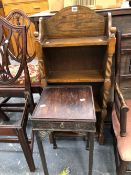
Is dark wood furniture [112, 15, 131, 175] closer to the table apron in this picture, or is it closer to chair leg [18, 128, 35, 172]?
the table apron

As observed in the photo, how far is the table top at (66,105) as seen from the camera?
1.00 meters

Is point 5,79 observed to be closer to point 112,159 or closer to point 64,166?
point 64,166

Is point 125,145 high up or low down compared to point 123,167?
up

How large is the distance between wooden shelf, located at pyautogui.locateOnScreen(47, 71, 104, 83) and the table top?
0.31 feet

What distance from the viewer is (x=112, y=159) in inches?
58.1

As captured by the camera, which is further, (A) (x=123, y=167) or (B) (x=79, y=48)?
(B) (x=79, y=48)

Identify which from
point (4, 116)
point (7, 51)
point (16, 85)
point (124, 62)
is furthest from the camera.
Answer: point (4, 116)

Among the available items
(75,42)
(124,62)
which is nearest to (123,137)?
(124,62)

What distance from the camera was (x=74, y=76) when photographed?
1395 millimetres

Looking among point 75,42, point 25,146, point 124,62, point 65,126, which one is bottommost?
point 25,146

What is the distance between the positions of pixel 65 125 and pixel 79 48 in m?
0.66

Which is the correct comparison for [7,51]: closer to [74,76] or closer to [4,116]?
[74,76]

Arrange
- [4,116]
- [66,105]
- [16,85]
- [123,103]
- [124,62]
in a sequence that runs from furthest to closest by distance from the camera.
Result: [4,116] → [16,85] → [124,62] → [66,105] → [123,103]

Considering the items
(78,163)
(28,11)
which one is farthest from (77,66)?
(28,11)
